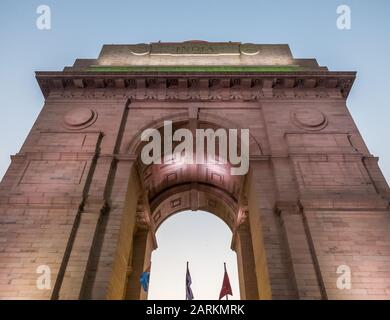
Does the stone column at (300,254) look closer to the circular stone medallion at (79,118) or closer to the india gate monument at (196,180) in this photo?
the india gate monument at (196,180)

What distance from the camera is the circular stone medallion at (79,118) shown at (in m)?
17.2

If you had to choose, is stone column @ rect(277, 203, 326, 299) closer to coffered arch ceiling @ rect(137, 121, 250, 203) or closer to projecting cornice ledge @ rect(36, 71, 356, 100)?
coffered arch ceiling @ rect(137, 121, 250, 203)

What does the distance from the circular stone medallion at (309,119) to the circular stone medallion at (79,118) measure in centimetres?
1152

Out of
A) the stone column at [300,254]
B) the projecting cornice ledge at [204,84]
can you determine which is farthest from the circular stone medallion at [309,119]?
the stone column at [300,254]

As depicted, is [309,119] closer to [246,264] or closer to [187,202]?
[246,264]

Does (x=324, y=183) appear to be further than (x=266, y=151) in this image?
No

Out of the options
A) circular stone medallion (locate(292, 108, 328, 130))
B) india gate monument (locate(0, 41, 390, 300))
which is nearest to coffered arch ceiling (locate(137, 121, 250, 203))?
india gate monument (locate(0, 41, 390, 300))

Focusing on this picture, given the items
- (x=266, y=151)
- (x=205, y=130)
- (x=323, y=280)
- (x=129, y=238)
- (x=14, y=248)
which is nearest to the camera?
(x=323, y=280)

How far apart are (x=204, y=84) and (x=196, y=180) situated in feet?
23.2
